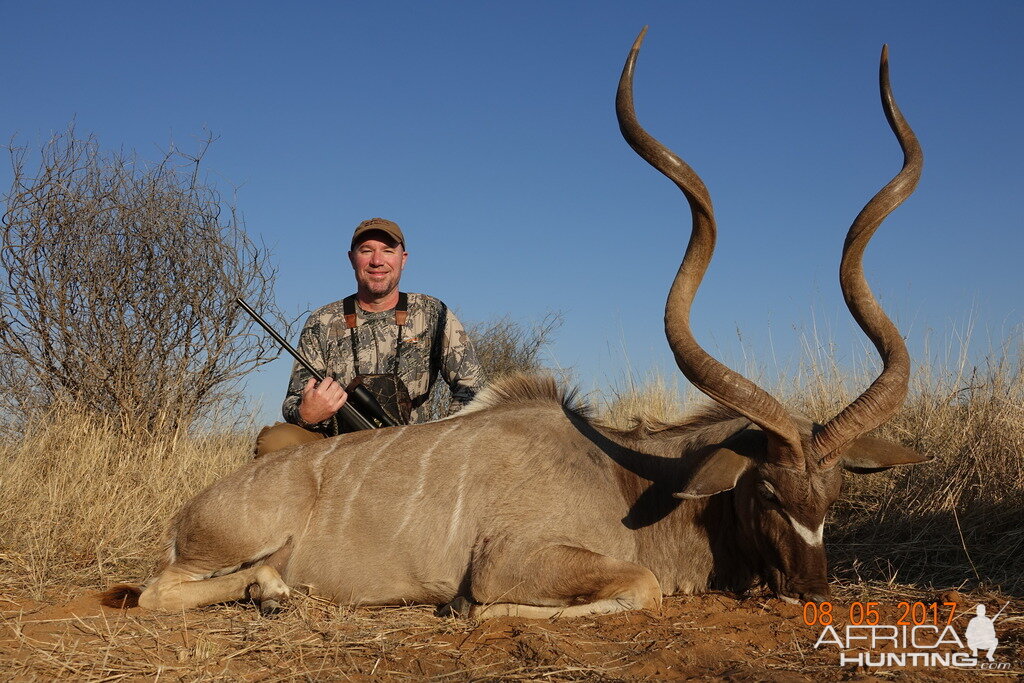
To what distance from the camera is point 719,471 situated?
12.9 ft

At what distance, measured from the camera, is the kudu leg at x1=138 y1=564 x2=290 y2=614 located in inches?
171

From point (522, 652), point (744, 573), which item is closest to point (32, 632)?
point (522, 652)

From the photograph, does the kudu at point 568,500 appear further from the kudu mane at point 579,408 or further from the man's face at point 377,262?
the man's face at point 377,262

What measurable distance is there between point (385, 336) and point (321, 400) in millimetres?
1113

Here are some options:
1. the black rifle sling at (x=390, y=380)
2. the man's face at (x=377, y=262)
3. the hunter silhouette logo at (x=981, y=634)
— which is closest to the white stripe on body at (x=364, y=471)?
the black rifle sling at (x=390, y=380)

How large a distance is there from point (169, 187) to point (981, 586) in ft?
24.2

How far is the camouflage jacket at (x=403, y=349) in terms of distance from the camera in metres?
6.41

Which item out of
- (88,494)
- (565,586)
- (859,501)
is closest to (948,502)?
(859,501)

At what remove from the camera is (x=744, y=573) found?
4.20 meters

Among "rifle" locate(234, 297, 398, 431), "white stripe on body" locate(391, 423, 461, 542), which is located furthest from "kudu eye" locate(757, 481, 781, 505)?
"rifle" locate(234, 297, 398, 431)

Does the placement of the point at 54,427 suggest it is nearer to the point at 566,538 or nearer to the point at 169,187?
the point at 169,187

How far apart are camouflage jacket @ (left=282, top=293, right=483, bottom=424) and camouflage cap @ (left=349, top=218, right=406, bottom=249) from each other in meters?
0.50

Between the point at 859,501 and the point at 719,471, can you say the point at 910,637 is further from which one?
the point at 859,501

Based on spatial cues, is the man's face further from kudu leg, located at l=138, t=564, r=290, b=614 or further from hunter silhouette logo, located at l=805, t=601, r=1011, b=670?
hunter silhouette logo, located at l=805, t=601, r=1011, b=670
